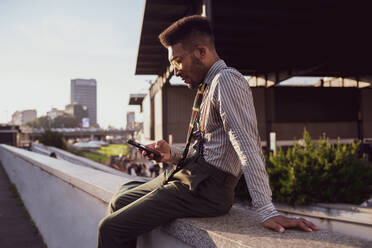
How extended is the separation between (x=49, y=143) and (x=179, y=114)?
1367 cm

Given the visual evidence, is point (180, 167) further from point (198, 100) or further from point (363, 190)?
point (363, 190)

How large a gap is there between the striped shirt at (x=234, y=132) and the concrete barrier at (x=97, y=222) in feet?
0.68

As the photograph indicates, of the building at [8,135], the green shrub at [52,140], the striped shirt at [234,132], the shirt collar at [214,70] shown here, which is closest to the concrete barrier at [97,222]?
the striped shirt at [234,132]

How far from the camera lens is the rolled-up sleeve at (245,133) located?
5.22 feet

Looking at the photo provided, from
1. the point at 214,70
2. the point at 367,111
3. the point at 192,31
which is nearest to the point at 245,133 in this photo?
the point at 214,70

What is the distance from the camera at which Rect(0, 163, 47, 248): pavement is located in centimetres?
431

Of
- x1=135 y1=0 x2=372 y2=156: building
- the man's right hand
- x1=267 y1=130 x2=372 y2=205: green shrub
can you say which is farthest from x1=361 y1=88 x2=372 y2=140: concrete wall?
the man's right hand

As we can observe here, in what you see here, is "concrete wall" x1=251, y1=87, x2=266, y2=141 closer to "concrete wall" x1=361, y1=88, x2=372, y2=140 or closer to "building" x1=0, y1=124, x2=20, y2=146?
"concrete wall" x1=361, y1=88, x2=372, y2=140

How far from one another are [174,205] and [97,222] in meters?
1.23

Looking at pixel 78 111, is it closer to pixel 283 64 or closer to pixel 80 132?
pixel 80 132

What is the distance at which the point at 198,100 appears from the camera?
198 cm

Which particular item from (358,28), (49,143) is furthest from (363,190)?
(49,143)

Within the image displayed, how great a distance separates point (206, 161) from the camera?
71.7 inches

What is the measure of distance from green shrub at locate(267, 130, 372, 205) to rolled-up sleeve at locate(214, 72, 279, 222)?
7.35 meters
